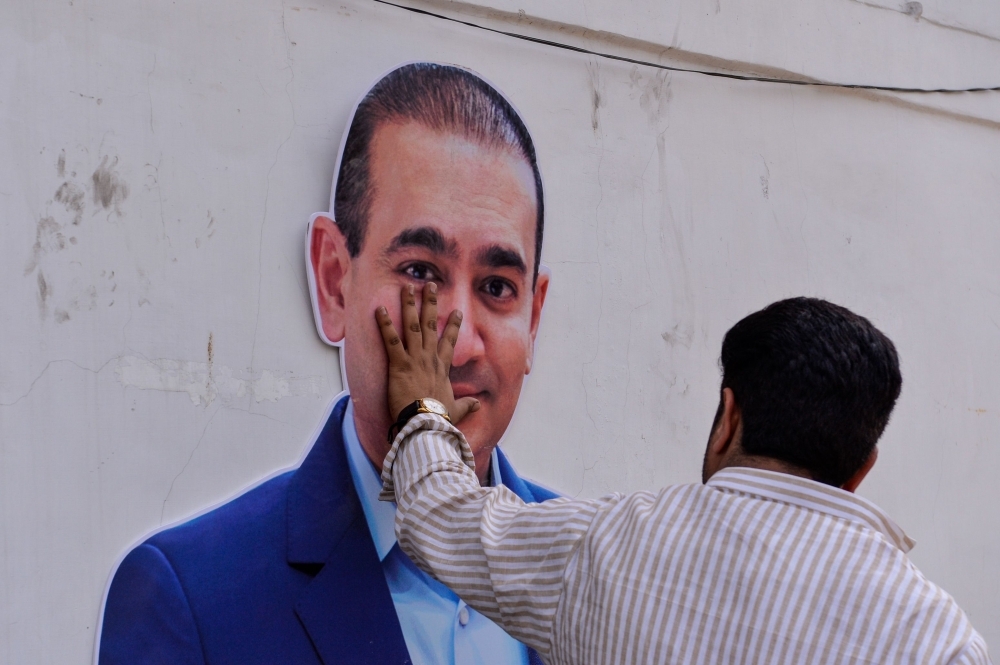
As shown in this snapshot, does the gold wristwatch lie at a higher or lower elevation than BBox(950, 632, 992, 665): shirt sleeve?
higher

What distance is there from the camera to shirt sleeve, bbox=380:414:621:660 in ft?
5.76

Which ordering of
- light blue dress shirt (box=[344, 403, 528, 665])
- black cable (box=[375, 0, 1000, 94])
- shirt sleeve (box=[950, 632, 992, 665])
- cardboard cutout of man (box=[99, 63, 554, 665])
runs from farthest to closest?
1. black cable (box=[375, 0, 1000, 94])
2. light blue dress shirt (box=[344, 403, 528, 665])
3. cardboard cutout of man (box=[99, 63, 554, 665])
4. shirt sleeve (box=[950, 632, 992, 665])

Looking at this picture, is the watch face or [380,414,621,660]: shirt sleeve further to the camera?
the watch face

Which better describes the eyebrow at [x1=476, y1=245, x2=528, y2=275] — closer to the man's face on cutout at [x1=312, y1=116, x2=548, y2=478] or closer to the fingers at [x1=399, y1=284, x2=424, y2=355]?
the man's face on cutout at [x1=312, y1=116, x2=548, y2=478]

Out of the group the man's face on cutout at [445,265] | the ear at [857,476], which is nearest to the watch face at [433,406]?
the man's face on cutout at [445,265]

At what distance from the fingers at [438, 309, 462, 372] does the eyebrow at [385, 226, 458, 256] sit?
178 millimetres

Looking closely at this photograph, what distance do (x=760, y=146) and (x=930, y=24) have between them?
3.54 feet

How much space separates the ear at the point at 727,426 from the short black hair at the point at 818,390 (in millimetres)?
30

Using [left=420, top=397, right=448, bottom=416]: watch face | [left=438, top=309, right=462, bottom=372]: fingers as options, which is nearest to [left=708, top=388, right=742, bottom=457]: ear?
[left=420, top=397, right=448, bottom=416]: watch face

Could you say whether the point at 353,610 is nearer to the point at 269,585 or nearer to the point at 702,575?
the point at 269,585

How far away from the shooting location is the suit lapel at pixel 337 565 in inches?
89.6

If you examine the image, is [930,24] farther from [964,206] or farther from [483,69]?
[483,69]

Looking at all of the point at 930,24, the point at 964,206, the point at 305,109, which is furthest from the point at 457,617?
the point at 930,24

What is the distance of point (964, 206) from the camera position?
12.6 ft
